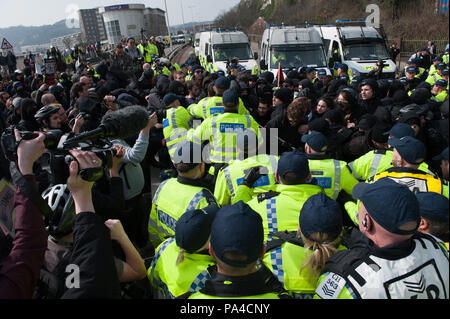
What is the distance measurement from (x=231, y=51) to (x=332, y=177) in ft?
36.2

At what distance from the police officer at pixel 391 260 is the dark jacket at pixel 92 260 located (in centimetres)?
108

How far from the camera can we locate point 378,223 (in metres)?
1.64

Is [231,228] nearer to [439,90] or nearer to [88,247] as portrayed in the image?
[88,247]

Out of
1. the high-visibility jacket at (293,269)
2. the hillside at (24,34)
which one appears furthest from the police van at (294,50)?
the high-visibility jacket at (293,269)

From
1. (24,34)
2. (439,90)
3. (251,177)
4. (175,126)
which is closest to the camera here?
(251,177)

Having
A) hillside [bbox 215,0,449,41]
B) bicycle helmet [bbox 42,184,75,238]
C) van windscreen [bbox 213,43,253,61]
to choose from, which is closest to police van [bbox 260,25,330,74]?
van windscreen [bbox 213,43,253,61]

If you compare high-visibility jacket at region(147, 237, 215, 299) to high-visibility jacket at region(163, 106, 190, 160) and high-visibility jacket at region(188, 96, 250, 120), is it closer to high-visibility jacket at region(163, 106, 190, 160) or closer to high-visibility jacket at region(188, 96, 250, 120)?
high-visibility jacket at region(163, 106, 190, 160)

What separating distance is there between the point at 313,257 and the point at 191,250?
0.74 metres

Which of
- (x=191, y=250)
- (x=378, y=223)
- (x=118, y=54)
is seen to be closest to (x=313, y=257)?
(x=378, y=223)

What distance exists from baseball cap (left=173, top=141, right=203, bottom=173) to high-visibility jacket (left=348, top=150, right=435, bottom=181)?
5.57 ft

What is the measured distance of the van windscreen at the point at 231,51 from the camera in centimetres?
1287

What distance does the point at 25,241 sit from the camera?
1.56 meters

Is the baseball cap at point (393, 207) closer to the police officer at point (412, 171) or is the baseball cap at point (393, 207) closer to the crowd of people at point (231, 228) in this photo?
the crowd of people at point (231, 228)

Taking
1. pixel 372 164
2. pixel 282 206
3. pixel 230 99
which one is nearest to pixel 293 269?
pixel 282 206
